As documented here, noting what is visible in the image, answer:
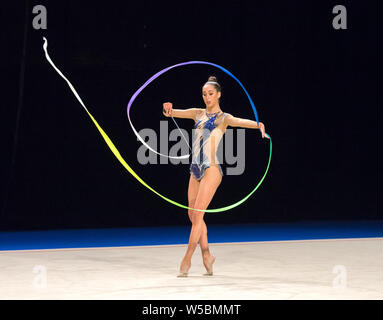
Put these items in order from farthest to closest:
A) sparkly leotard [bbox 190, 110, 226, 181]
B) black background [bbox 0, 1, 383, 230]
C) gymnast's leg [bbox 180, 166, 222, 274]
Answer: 1. black background [bbox 0, 1, 383, 230]
2. sparkly leotard [bbox 190, 110, 226, 181]
3. gymnast's leg [bbox 180, 166, 222, 274]

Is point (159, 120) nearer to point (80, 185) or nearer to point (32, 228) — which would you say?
point (80, 185)

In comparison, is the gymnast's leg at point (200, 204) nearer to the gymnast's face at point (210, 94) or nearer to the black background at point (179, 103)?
the gymnast's face at point (210, 94)

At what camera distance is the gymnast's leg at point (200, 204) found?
21.6ft

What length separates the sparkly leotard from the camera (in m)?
6.71

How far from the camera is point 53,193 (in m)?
10.5

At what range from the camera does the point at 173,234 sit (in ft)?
34.6

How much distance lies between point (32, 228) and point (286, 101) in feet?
14.5

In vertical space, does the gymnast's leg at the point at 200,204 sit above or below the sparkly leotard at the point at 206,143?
below

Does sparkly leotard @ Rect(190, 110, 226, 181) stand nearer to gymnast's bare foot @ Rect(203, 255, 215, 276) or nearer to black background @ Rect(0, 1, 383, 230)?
gymnast's bare foot @ Rect(203, 255, 215, 276)

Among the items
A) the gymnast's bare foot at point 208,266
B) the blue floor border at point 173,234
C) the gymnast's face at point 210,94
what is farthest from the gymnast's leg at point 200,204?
the blue floor border at point 173,234

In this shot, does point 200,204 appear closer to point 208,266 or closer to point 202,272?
Answer: point 208,266

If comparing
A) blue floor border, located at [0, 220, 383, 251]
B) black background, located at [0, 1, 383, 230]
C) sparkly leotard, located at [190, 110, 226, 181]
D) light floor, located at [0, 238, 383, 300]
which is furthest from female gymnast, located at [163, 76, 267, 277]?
black background, located at [0, 1, 383, 230]

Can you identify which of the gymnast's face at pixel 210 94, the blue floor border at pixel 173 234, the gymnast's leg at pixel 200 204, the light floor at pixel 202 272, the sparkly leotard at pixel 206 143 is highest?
the gymnast's face at pixel 210 94

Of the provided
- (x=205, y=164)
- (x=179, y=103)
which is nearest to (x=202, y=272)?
(x=205, y=164)
